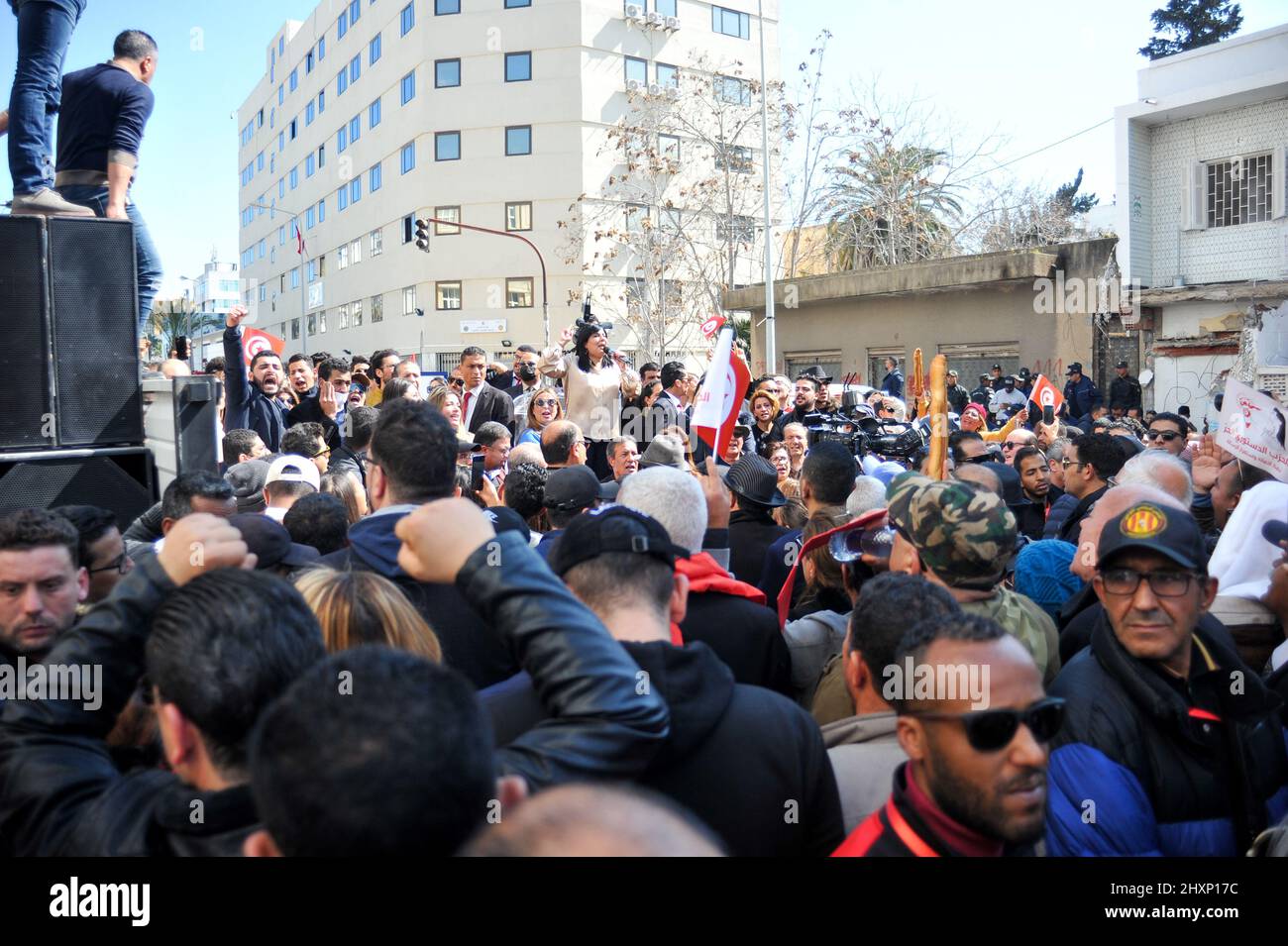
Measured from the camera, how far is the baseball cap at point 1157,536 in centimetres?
265

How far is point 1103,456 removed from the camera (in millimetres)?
5488

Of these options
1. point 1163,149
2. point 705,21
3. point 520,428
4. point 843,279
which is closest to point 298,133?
point 705,21

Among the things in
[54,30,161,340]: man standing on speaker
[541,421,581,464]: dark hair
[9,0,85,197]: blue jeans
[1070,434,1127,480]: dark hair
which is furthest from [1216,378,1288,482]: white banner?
[9,0,85,197]: blue jeans

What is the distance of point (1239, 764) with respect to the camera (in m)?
2.40

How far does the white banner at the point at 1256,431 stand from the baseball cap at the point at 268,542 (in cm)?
374

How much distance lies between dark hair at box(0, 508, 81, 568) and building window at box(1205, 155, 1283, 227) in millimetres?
20151

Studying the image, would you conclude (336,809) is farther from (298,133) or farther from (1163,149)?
(298,133)

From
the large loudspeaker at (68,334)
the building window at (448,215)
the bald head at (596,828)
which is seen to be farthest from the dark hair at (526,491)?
the building window at (448,215)

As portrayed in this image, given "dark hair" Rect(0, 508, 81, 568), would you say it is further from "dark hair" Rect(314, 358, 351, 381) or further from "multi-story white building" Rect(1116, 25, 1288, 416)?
"multi-story white building" Rect(1116, 25, 1288, 416)

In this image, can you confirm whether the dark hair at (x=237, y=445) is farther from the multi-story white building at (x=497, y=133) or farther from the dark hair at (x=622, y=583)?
the multi-story white building at (x=497, y=133)

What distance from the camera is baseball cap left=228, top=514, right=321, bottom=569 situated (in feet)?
10.5

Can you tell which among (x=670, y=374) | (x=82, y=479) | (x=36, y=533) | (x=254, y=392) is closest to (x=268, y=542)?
(x=36, y=533)

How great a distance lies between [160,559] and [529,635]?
2.55 feet

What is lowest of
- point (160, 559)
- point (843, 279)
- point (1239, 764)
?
point (1239, 764)
